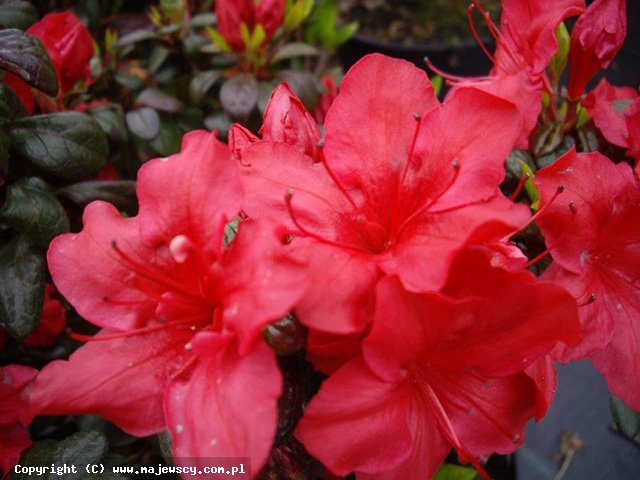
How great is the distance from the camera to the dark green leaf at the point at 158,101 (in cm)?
118

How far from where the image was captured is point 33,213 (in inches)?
32.1

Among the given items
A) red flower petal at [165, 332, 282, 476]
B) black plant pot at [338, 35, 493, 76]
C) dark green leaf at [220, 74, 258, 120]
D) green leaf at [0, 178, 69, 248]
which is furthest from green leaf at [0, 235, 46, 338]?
black plant pot at [338, 35, 493, 76]

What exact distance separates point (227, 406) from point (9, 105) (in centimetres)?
61

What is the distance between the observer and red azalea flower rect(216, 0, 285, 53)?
118cm

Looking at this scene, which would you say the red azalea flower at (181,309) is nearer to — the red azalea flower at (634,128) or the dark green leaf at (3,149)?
the dark green leaf at (3,149)

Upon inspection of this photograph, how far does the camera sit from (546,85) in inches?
33.8

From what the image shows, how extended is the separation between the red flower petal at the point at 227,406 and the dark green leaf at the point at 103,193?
523 mm

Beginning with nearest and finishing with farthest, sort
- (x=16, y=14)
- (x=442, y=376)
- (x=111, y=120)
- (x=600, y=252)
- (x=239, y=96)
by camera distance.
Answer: (x=442, y=376) → (x=600, y=252) → (x=16, y=14) → (x=111, y=120) → (x=239, y=96)

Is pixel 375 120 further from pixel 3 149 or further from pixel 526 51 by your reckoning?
→ pixel 3 149

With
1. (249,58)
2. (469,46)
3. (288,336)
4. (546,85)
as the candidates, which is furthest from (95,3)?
(469,46)

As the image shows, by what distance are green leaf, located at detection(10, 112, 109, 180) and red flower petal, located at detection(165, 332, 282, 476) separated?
19.3 inches

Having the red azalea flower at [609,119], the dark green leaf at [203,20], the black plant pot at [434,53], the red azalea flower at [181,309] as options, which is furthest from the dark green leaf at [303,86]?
the black plant pot at [434,53]

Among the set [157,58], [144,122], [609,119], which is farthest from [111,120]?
[609,119]

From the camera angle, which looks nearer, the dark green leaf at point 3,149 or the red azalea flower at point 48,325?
the dark green leaf at point 3,149
